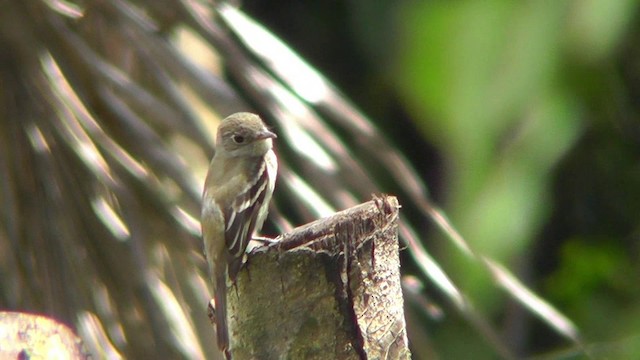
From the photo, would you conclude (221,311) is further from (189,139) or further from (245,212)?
(189,139)

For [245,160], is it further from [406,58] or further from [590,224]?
[590,224]

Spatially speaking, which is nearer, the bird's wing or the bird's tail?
the bird's tail

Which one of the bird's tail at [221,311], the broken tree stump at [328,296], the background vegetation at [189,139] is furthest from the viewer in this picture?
the background vegetation at [189,139]

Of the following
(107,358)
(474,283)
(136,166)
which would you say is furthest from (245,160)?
(474,283)

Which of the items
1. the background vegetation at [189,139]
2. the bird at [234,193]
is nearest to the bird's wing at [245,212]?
the bird at [234,193]

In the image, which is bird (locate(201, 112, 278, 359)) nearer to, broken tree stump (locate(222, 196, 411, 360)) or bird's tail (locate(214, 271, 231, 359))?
bird's tail (locate(214, 271, 231, 359))

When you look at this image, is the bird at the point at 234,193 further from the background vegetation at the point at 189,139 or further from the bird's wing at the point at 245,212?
the background vegetation at the point at 189,139

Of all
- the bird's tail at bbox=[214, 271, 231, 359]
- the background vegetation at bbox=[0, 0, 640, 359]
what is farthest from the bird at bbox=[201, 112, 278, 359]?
the background vegetation at bbox=[0, 0, 640, 359]
